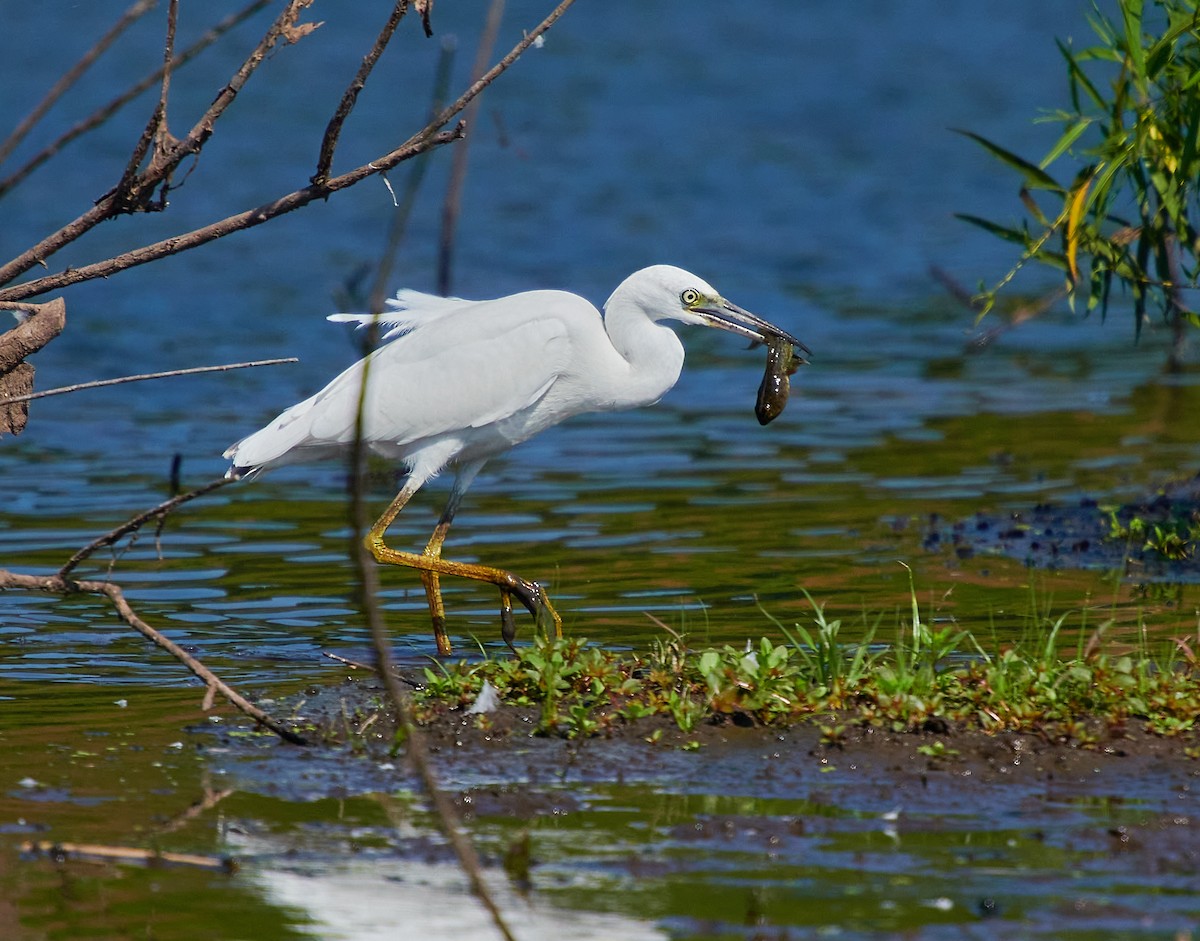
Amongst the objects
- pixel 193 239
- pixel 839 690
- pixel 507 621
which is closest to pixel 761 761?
pixel 839 690

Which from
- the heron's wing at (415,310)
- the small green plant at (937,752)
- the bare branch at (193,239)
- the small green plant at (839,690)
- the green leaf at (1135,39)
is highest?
the green leaf at (1135,39)

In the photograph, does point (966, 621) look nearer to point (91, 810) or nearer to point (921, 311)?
point (91, 810)

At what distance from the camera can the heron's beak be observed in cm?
777

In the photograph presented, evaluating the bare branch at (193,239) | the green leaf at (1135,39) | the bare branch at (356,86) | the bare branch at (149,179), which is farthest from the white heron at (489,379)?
the bare branch at (356,86)

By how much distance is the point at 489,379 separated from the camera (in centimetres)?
767

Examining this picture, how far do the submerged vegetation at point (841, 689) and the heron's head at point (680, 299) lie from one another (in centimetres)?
193

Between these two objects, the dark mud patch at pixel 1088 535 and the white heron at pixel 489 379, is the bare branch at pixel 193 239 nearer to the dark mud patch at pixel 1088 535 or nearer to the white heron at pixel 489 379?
the white heron at pixel 489 379

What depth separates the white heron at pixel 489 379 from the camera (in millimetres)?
7648

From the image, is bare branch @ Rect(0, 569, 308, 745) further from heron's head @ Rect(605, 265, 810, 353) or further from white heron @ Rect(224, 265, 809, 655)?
heron's head @ Rect(605, 265, 810, 353)

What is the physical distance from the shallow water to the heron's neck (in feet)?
3.23

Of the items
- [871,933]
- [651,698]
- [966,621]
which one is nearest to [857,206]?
[966,621]

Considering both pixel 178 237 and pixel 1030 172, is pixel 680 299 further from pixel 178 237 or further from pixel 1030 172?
pixel 178 237

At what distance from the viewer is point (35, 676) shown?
23.5ft

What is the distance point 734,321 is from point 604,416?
6.56 meters
